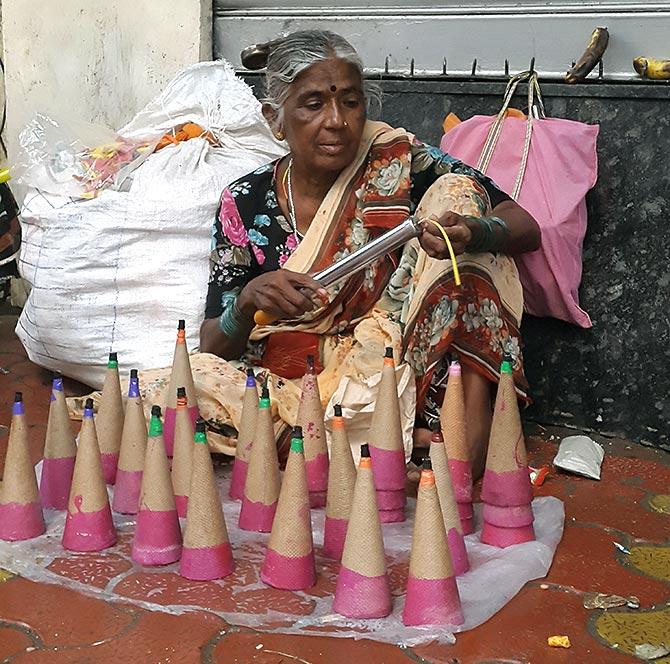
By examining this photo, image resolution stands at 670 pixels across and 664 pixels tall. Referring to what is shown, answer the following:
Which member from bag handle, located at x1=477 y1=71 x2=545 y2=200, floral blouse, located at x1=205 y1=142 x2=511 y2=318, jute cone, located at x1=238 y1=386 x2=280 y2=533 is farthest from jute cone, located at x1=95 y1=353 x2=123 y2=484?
bag handle, located at x1=477 y1=71 x2=545 y2=200

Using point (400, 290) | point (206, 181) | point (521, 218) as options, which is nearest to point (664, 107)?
point (521, 218)

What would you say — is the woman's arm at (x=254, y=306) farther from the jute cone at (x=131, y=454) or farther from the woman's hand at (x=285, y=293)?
the jute cone at (x=131, y=454)

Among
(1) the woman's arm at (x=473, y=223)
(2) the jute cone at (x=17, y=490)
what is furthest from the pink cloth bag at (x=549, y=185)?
(2) the jute cone at (x=17, y=490)

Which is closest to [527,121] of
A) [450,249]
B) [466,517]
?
[450,249]

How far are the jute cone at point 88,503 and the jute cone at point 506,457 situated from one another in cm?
99

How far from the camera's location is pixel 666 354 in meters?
3.61

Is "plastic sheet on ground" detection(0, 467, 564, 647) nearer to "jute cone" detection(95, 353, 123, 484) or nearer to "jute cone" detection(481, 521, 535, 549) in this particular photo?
"jute cone" detection(481, 521, 535, 549)

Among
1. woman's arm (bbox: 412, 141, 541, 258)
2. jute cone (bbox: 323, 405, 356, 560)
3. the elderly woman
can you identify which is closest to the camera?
jute cone (bbox: 323, 405, 356, 560)

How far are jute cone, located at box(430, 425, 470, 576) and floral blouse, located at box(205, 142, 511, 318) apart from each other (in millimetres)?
1372

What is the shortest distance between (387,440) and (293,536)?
18.8 inches

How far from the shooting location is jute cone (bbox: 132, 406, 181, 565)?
8.29ft

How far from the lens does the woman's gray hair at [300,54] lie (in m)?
3.30

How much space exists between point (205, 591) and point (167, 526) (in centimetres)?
21

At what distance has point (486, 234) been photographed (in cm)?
311
